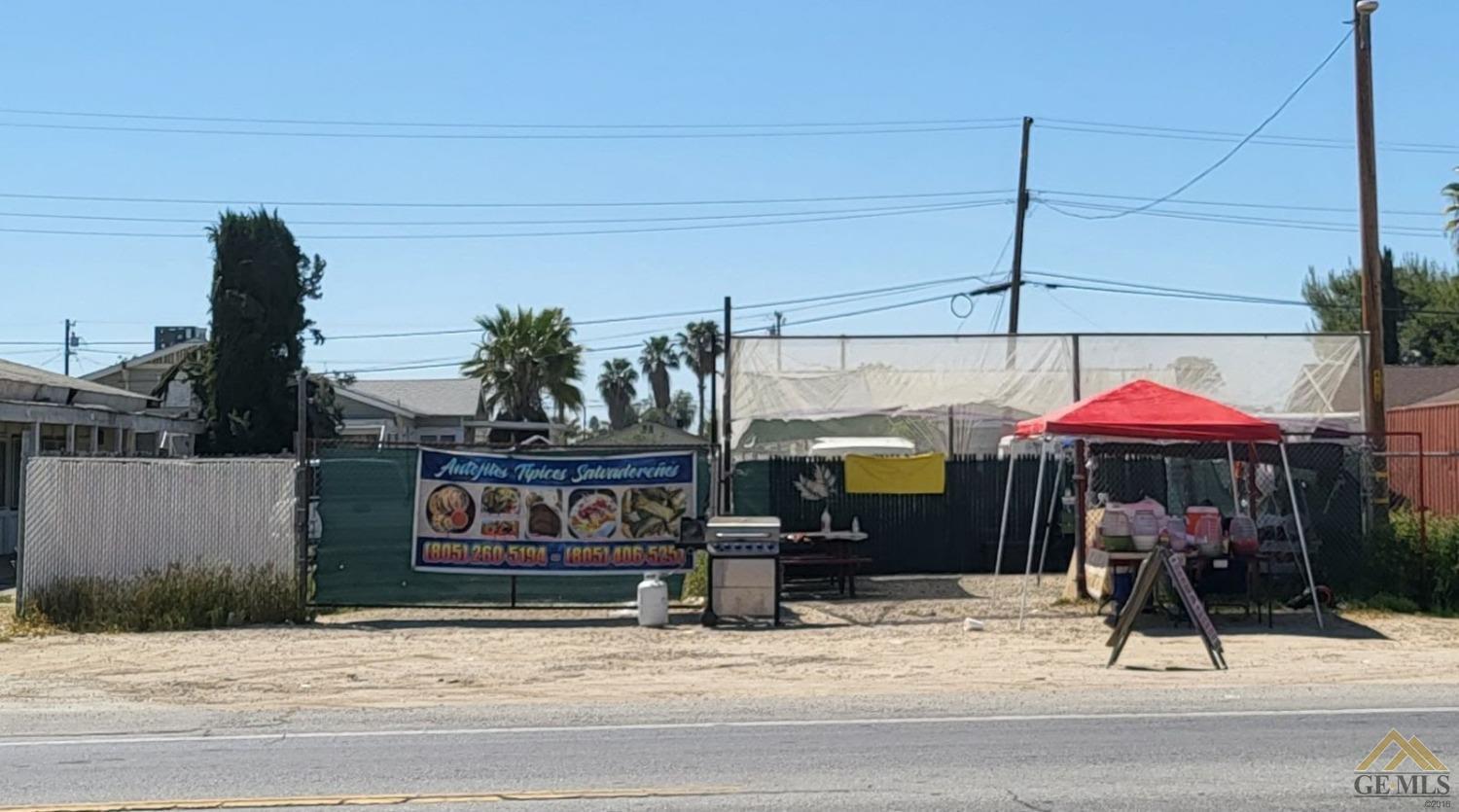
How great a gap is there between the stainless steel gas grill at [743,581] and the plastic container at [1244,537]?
5.20 meters

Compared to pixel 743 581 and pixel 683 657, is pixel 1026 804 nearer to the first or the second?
pixel 683 657

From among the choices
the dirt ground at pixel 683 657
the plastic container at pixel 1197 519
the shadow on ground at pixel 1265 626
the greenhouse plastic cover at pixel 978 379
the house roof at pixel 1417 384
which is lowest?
the dirt ground at pixel 683 657

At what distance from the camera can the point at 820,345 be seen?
21500 millimetres

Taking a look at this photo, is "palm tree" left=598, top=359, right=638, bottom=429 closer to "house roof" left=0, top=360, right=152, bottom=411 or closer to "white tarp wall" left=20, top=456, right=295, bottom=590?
"house roof" left=0, top=360, right=152, bottom=411

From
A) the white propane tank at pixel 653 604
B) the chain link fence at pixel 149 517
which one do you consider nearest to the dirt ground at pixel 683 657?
the white propane tank at pixel 653 604

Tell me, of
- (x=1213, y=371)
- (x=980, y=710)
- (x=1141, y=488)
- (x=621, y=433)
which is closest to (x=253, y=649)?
(x=980, y=710)

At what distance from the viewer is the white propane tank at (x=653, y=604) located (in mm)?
15859

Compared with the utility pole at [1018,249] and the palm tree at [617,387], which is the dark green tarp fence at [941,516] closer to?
the utility pole at [1018,249]

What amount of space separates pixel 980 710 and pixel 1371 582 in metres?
9.13

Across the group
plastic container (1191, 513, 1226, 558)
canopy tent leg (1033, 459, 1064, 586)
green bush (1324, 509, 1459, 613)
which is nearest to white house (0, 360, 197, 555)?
canopy tent leg (1033, 459, 1064, 586)

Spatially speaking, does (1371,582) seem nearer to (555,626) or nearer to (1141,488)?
(1141,488)

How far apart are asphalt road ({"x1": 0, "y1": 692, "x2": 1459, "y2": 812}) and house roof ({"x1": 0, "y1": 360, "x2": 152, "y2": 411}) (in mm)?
18201

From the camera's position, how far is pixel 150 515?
53.2ft

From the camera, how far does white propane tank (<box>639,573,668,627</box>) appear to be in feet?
52.0
